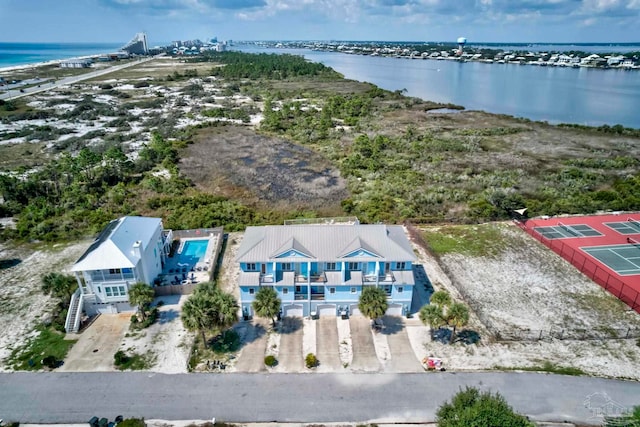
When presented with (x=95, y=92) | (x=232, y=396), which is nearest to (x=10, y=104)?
(x=95, y=92)

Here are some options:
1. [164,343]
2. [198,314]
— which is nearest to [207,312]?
[198,314]

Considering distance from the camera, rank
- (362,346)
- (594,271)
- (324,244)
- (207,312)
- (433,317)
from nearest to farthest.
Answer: (207,312)
(433,317)
(362,346)
(324,244)
(594,271)

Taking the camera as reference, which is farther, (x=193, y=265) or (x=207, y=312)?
(x=193, y=265)

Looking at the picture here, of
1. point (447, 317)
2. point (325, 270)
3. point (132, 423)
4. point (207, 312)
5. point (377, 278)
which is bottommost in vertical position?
point (132, 423)

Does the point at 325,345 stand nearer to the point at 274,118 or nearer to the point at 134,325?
the point at 134,325

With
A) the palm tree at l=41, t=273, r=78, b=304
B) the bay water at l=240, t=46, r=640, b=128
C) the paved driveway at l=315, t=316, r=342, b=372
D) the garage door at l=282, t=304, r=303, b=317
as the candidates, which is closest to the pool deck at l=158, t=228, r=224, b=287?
the palm tree at l=41, t=273, r=78, b=304

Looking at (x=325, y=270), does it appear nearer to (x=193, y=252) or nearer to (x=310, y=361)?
(x=310, y=361)

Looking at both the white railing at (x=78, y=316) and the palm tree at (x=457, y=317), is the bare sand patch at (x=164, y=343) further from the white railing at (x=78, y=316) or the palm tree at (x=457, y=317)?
the palm tree at (x=457, y=317)

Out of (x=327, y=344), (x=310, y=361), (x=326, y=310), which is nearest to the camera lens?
(x=310, y=361)
